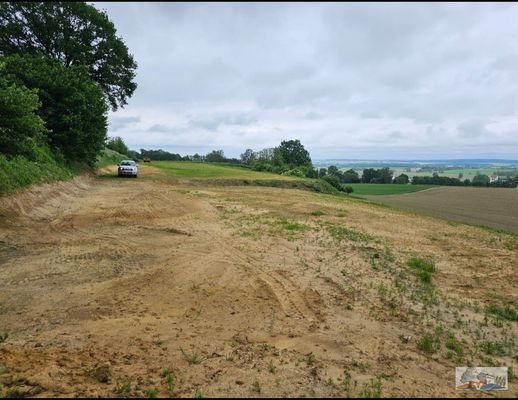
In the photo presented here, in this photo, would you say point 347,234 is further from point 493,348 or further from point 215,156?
point 215,156

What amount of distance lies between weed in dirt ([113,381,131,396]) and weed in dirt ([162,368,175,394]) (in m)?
0.37

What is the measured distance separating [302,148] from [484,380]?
9215 cm

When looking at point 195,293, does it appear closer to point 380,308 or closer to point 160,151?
point 380,308

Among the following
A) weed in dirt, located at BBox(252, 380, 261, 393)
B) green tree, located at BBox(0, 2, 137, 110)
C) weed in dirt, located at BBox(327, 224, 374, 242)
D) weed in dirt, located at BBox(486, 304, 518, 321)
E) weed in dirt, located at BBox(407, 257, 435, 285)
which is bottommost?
weed in dirt, located at BBox(486, 304, 518, 321)

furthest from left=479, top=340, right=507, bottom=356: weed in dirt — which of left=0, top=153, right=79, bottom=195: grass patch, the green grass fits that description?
the green grass

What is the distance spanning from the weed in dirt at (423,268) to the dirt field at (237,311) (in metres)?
0.17

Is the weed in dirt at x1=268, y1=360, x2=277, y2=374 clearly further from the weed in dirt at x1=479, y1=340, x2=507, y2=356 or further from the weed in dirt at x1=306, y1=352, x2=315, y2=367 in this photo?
the weed in dirt at x1=479, y1=340, x2=507, y2=356

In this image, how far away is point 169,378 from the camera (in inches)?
156

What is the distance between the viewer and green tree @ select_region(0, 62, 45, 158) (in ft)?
30.4

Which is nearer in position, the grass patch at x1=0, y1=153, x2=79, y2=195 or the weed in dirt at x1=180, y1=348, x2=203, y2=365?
the weed in dirt at x1=180, y1=348, x2=203, y2=365

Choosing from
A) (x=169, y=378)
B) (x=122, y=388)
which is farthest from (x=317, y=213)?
(x=122, y=388)


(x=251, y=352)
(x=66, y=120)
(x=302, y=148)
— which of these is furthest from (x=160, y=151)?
(x=251, y=352)

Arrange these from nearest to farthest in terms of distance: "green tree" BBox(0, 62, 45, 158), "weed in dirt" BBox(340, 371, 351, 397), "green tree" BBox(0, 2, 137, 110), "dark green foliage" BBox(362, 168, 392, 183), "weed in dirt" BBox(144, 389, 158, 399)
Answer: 1. "weed in dirt" BBox(144, 389, 158, 399)
2. "weed in dirt" BBox(340, 371, 351, 397)
3. "green tree" BBox(0, 62, 45, 158)
4. "green tree" BBox(0, 2, 137, 110)
5. "dark green foliage" BBox(362, 168, 392, 183)

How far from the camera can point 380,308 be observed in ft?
20.3
